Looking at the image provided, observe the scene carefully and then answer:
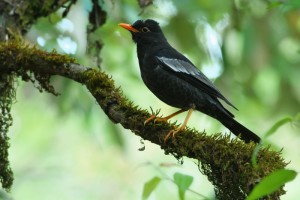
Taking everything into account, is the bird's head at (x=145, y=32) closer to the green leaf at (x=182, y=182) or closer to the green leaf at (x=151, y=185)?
the green leaf at (x=151, y=185)

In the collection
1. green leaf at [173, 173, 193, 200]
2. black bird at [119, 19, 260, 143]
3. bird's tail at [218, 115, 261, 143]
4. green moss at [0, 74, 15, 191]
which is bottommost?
green leaf at [173, 173, 193, 200]

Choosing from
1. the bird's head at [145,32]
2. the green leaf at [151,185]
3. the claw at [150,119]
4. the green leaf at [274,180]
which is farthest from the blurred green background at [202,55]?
the green leaf at [274,180]

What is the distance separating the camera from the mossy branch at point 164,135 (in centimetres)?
322

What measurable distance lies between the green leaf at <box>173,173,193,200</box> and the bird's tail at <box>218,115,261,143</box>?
5.02ft

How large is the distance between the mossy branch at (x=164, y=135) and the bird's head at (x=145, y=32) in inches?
55.3

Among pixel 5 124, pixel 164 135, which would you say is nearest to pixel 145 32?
pixel 5 124

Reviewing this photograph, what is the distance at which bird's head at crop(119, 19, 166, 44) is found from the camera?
5.46 m

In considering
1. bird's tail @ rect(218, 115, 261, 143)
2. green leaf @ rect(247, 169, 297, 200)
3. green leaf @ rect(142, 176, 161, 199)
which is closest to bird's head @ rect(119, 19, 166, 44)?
bird's tail @ rect(218, 115, 261, 143)

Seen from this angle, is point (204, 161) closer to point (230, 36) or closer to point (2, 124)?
point (2, 124)

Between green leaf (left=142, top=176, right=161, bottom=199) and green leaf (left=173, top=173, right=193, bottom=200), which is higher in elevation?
green leaf (left=142, top=176, right=161, bottom=199)

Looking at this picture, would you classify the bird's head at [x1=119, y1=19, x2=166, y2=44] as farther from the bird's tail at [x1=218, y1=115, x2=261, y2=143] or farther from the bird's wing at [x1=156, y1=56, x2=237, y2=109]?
the bird's tail at [x1=218, y1=115, x2=261, y2=143]

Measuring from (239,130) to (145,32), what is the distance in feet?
5.26

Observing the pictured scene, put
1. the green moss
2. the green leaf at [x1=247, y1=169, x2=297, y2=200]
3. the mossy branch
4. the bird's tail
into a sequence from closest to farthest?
the green leaf at [x1=247, y1=169, x2=297, y2=200], the mossy branch, the bird's tail, the green moss

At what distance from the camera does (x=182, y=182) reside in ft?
8.67
